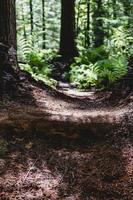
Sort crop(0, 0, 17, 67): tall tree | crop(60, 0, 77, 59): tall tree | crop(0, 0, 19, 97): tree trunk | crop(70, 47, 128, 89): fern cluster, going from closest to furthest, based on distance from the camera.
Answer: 1. crop(0, 0, 19, 97): tree trunk
2. crop(0, 0, 17, 67): tall tree
3. crop(70, 47, 128, 89): fern cluster
4. crop(60, 0, 77, 59): tall tree

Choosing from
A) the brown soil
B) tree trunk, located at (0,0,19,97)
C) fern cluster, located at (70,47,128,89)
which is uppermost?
tree trunk, located at (0,0,19,97)

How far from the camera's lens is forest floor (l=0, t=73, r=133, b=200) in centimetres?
364

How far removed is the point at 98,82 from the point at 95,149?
19.7 feet

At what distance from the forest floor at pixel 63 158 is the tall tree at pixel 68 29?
9.13 metres

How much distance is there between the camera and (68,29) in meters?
14.5

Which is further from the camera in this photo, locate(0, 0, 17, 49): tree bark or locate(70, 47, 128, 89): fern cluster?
locate(70, 47, 128, 89): fern cluster

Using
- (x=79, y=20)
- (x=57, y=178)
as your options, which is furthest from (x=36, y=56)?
(x=79, y=20)

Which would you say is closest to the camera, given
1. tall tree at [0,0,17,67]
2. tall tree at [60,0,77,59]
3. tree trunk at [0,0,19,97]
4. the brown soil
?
the brown soil

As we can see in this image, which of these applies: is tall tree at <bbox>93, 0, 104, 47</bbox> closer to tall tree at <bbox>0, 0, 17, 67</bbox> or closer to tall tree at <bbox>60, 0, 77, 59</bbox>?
tall tree at <bbox>60, 0, 77, 59</bbox>

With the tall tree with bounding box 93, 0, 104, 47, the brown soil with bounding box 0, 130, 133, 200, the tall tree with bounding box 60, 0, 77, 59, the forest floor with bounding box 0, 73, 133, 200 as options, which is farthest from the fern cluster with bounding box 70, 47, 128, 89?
the tall tree with bounding box 93, 0, 104, 47

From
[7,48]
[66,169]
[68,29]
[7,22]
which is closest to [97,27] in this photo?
[68,29]

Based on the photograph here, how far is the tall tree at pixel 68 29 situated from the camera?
14064mm

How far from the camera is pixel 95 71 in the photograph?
10.7 meters

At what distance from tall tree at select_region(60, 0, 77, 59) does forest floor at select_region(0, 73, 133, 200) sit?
913 cm
